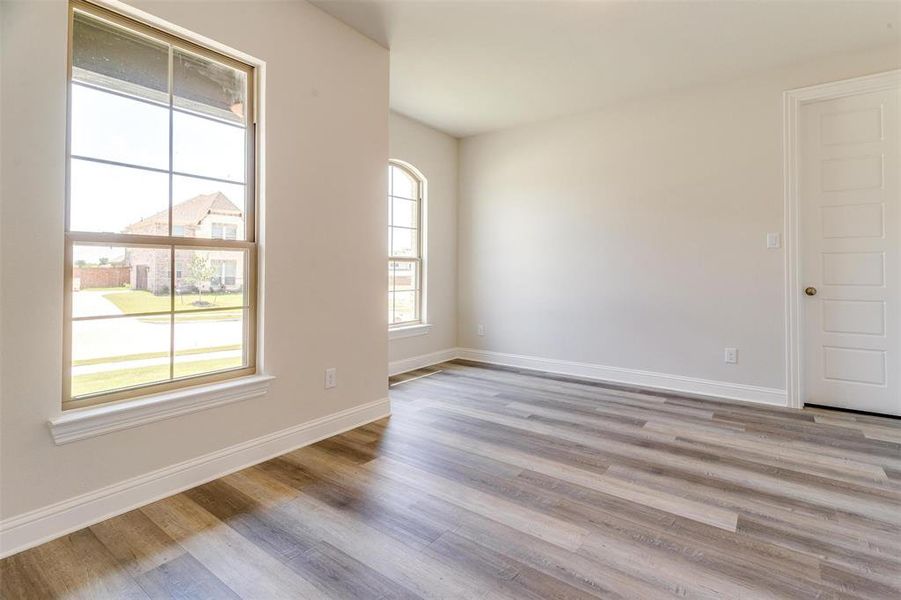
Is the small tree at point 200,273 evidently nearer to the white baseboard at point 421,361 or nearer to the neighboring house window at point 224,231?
the neighboring house window at point 224,231

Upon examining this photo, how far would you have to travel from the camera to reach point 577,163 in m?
4.35

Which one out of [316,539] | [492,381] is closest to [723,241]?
[492,381]

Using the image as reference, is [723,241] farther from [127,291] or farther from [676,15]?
[127,291]

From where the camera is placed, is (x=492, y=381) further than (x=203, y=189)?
Yes

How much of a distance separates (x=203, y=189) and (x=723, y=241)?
12.7ft

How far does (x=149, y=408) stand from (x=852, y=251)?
467 centimetres

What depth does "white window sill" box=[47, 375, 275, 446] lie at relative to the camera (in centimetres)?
170

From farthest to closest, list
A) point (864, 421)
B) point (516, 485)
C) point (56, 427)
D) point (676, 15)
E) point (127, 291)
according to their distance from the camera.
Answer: point (864, 421)
point (676, 15)
point (516, 485)
point (127, 291)
point (56, 427)

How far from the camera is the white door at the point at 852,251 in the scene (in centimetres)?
312

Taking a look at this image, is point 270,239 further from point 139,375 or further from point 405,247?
Result: point 405,247

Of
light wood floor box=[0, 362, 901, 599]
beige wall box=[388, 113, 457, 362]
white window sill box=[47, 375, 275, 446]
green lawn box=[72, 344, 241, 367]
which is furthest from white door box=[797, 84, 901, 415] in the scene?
green lawn box=[72, 344, 241, 367]

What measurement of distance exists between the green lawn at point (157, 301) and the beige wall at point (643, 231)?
10.5 ft

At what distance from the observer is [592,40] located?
296 cm

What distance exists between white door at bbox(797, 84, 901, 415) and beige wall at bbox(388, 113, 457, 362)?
3293mm
